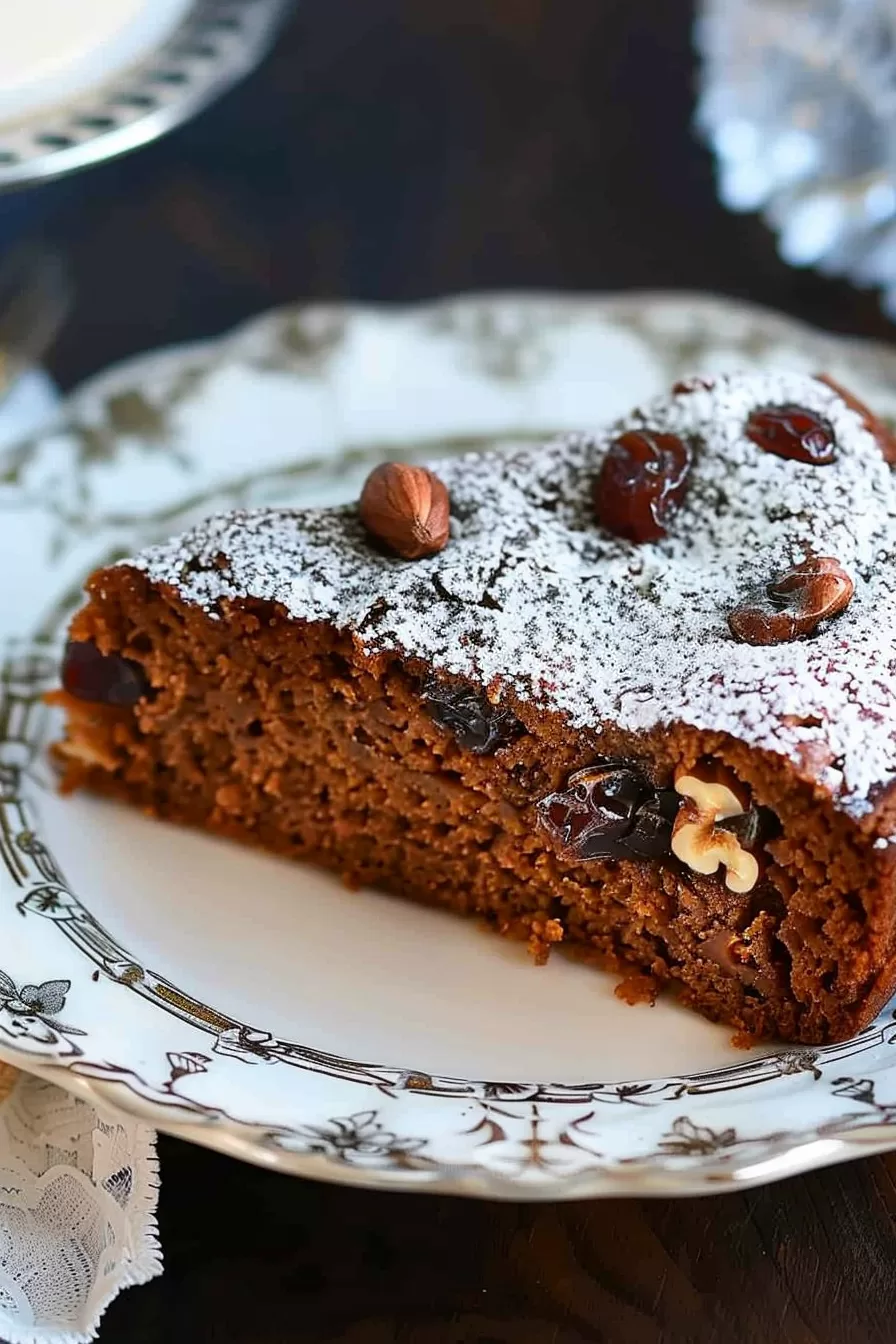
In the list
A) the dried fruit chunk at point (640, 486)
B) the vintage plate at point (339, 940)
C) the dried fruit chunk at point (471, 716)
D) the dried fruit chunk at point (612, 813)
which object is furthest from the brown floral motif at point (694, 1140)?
the dried fruit chunk at point (640, 486)

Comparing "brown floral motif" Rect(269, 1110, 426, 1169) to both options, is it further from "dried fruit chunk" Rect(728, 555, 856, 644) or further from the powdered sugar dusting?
"dried fruit chunk" Rect(728, 555, 856, 644)

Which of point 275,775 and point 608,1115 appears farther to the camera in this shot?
point 275,775

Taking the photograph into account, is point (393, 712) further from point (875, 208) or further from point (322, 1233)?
point (875, 208)

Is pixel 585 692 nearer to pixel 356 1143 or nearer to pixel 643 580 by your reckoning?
pixel 643 580

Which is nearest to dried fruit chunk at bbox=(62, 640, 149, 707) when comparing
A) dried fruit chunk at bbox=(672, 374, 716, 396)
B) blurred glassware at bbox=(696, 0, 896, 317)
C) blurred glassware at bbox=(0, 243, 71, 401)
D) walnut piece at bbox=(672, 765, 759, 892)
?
walnut piece at bbox=(672, 765, 759, 892)

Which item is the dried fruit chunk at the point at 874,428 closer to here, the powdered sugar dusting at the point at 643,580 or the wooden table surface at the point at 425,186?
the powdered sugar dusting at the point at 643,580

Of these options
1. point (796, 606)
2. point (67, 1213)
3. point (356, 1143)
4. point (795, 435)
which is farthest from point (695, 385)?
point (67, 1213)

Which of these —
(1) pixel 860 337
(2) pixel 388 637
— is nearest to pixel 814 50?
(1) pixel 860 337
